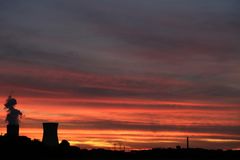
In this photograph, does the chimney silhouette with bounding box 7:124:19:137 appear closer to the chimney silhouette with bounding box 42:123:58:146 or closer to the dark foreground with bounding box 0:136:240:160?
the dark foreground with bounding box 0:136:240:160

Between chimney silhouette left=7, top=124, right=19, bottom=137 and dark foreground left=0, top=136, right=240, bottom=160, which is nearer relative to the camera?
dark foreground left=0, top=136, right=240, bottom=160

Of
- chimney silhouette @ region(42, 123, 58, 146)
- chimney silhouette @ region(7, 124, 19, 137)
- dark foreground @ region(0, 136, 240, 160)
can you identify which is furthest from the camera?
chimney silhouette @ region(7, 124, 19, 137)

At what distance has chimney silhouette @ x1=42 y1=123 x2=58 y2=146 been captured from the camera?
124 m

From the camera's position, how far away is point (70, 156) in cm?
14988

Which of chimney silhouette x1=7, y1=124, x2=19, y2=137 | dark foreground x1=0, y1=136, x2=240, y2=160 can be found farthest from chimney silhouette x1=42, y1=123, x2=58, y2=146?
chimney silhouette x1=7, y1=124, x2=19, y2=137

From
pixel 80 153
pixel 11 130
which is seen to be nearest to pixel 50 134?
pixel 11 130

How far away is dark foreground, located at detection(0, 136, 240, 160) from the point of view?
444 feet

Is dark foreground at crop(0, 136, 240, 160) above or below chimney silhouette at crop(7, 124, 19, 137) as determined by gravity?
below

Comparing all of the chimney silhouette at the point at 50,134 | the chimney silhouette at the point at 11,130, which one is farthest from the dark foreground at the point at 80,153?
the chimney silhouette at the point at 50,134

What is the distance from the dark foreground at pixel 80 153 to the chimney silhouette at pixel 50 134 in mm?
10160

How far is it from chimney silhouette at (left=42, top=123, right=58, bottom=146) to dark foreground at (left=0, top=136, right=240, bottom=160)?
1016 centimetres

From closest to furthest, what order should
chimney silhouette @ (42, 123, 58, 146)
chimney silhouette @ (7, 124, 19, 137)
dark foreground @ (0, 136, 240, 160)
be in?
chimney silhouette @ (42, 123, 58, 146)
dark foreground @ (0, 136, 240, 160)
chimney silhouette @ (7, 124, 19, 137)

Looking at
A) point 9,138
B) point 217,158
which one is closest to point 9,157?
point 9,138

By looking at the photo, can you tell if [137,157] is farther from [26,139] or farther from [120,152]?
[26,139]
